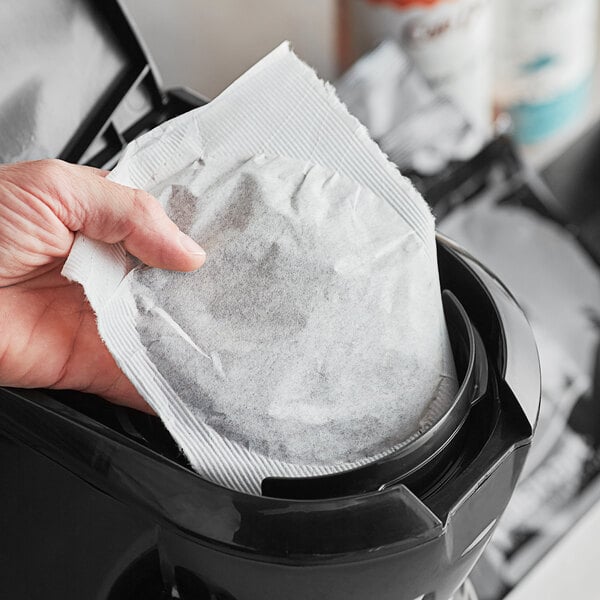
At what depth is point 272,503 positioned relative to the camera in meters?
0.36

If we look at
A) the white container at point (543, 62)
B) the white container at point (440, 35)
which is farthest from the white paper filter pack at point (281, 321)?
the white container at point (543, 62)

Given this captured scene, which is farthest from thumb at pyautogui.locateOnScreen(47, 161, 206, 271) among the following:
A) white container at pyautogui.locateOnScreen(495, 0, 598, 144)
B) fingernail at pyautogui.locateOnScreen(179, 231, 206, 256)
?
white container at pyautogui.locateOnScreen(495, 0, 598, 144)

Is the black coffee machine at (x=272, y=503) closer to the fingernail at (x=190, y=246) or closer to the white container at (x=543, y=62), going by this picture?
the fingernail at (x=190, y=246)

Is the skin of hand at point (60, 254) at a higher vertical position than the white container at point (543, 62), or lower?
higher

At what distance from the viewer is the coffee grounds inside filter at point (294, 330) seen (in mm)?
382

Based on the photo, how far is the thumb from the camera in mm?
386

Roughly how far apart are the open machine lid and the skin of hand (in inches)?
3.9

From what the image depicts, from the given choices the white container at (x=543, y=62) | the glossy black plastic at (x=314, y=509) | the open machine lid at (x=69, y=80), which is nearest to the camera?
the glossy black plastic at (x=314, y=509)

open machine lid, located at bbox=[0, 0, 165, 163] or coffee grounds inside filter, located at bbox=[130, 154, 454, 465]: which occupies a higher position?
open machine lid, located at bbox=[0, 0, 165, 163]

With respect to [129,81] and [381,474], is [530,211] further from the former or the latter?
[381,474]

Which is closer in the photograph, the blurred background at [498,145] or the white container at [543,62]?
the blurred background at [498,145]

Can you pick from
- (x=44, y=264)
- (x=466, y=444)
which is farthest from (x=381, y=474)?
(x=44, y=264)

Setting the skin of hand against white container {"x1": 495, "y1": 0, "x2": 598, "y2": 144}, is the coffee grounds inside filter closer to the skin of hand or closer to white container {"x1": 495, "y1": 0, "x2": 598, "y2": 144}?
the skin of hand

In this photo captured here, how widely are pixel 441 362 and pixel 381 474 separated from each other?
6 cm
